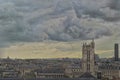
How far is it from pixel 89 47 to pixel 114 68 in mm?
27092

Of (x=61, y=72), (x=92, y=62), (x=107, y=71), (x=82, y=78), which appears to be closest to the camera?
(x=82, y=78)

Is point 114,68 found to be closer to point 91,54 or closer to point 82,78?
point 91,54

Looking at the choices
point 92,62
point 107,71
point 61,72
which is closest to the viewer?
point 92,62

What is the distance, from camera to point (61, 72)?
159 m

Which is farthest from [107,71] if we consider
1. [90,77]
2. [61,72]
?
[90,77]

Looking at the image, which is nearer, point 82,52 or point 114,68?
point 82,52

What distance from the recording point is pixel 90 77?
123 metres

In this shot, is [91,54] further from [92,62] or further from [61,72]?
[61,72]

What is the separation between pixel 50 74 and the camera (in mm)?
155875

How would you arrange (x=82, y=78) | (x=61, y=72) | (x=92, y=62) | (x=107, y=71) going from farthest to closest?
(x=107, y=71), (x=61, y=72), (x=92, y=62), (x=82, y=78)

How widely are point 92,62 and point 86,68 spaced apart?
2.91 metres

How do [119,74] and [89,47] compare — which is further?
[119,74]

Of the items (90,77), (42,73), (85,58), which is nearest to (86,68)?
(85,58)

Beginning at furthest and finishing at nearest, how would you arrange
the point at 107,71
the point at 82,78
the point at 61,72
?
1. the point at 107,71
2. the point at 61,72
3. the point at 82,78
